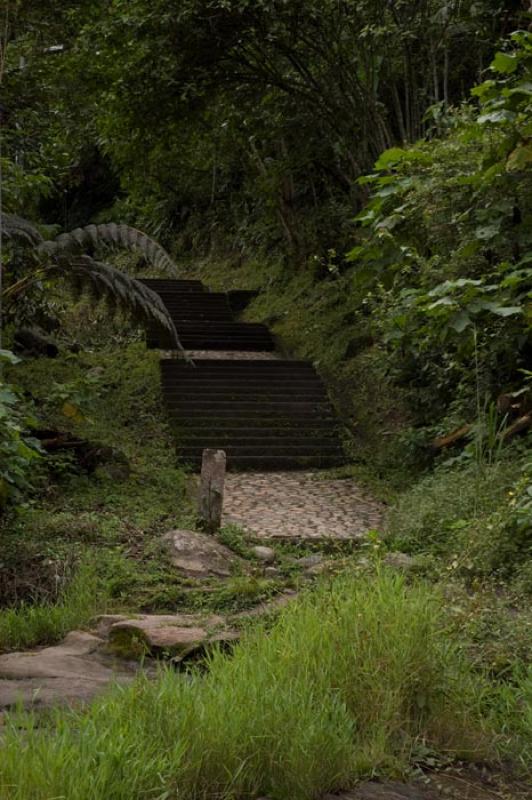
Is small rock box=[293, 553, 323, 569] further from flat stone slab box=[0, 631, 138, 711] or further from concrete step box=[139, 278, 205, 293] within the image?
concrete step box=[139, 278, 205, 293]

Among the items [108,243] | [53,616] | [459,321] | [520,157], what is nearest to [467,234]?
[459,321]

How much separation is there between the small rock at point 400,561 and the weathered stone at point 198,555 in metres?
1.21

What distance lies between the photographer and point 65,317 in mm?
19594

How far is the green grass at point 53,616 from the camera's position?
209 inches

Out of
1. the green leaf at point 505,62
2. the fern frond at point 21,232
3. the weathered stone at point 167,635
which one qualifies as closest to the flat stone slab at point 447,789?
the weathered stone at point 167,635

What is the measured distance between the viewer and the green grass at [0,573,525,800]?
252 cm

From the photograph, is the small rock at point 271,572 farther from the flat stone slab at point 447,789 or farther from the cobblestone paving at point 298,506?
the flat stone slab at point 447,789

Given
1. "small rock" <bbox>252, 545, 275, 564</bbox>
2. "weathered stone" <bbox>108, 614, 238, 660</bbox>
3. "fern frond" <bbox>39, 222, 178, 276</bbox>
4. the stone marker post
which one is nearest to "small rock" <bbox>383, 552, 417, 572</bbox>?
"small rock" <bbox>252, 545, 275, 564</bbox>

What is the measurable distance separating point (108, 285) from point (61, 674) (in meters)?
6.79

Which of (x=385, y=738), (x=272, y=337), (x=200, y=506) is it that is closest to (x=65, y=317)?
(x=272, y=337)

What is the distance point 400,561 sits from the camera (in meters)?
6.19

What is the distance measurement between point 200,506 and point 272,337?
11.6 meters

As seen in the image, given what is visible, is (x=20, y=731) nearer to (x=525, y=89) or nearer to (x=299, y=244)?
(x=525, y=89)

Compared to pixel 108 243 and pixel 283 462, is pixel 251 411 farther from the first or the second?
pixel 108 243
